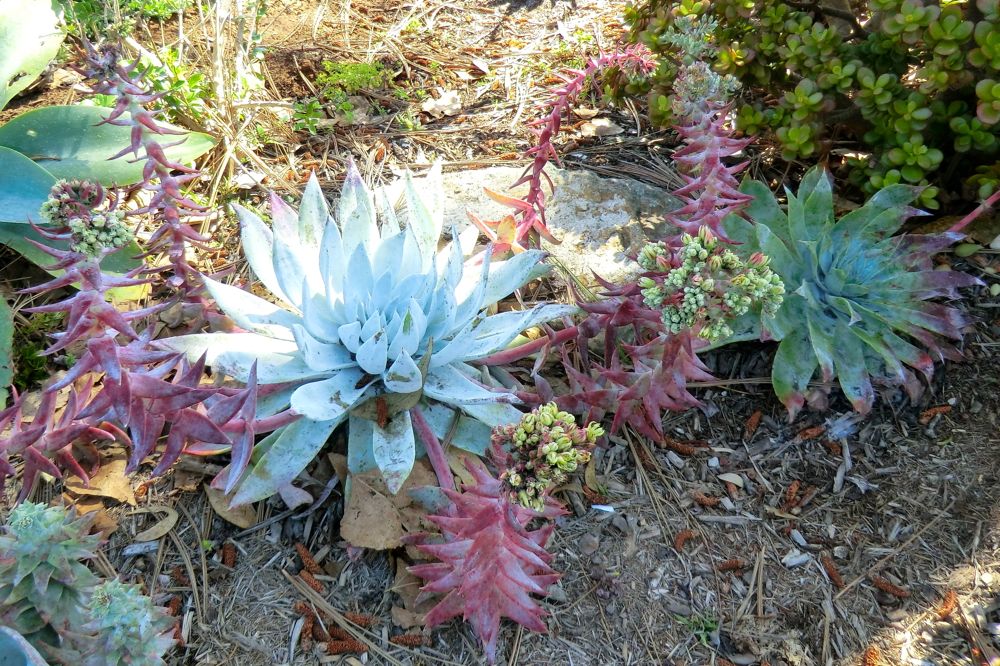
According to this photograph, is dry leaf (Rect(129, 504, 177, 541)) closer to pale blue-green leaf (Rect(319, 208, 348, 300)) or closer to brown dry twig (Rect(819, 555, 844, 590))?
pale blue-green leaf (Rect(319, 208, 348, 300))

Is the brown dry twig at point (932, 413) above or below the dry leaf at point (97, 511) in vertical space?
above

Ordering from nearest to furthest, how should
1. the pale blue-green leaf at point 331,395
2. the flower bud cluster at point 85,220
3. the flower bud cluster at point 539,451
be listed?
the flower bud cluster at point 539,451, the flower bud cluster at point 85,220, the pale blue-green leaf at point 331,395

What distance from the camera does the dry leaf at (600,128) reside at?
3072 millimetres

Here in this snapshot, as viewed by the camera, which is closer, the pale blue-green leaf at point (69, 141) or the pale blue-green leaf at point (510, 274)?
the pale blue-green leaf at point (510, 274)

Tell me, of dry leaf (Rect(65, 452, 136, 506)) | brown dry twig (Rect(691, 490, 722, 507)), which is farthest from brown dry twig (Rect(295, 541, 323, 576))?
brown dry twig (Rect(691, 490, 722, 507))

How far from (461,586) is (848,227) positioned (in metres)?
1.73

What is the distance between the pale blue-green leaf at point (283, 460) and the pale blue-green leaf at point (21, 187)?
1178 mm

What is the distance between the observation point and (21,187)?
2271 mm

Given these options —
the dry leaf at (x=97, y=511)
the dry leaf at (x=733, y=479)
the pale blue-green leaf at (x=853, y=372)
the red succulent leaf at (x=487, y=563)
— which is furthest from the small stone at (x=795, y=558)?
the dry leaf at (x=97, y=511)

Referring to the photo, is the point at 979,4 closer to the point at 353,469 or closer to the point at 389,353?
the point at 389,353

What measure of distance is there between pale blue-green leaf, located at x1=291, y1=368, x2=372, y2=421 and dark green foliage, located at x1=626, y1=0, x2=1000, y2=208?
60.9 inches

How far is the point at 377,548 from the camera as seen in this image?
1.87 meters

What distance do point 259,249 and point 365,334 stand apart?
19.0 inches

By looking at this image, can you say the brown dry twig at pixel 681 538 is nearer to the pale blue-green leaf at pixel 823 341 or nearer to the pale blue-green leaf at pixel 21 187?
the pale blue-green leaf at pixel 823 341
